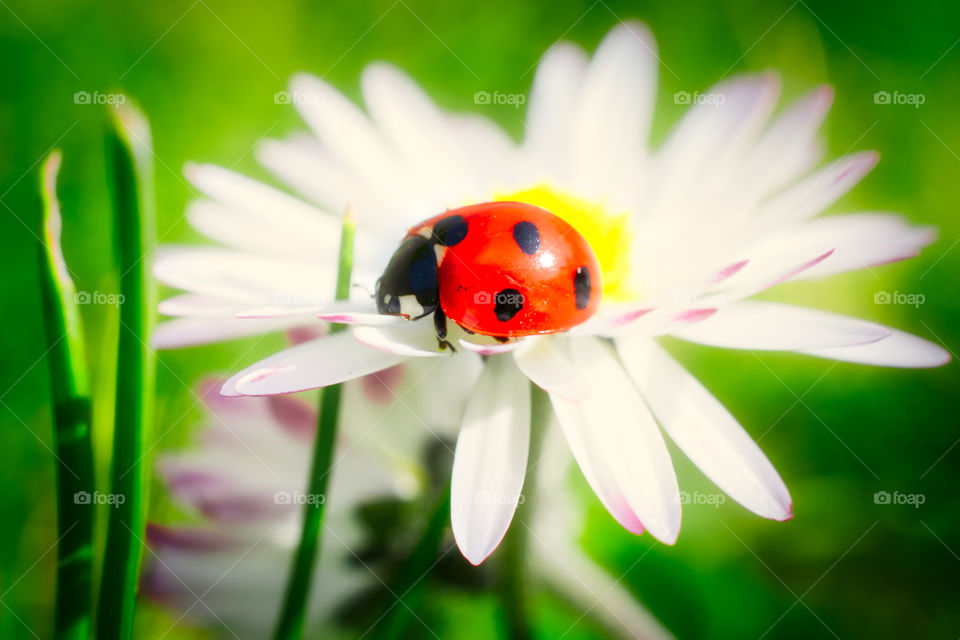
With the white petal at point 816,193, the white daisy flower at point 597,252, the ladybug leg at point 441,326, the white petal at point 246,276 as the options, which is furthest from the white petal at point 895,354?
the white petal at point 246,276

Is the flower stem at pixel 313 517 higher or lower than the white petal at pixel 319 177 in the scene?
lower

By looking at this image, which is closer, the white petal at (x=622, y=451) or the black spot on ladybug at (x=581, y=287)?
the white petal at (x=622, y=451)

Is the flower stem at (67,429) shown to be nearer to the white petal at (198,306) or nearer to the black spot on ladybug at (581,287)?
the white petal at (198,306)

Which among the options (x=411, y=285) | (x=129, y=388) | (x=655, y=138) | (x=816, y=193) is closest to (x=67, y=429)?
(x=129, y=388)

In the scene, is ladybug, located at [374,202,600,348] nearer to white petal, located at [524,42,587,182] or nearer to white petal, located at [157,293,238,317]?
white petal, located at [157,293,238,317]

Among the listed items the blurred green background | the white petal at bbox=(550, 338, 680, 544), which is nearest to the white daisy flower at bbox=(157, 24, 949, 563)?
the white petal at bbox=(550, 338, 680, 544)

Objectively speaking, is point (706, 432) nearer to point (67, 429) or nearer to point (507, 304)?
point (507, 304)

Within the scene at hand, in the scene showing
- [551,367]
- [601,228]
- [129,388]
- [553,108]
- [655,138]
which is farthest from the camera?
[655,138]
